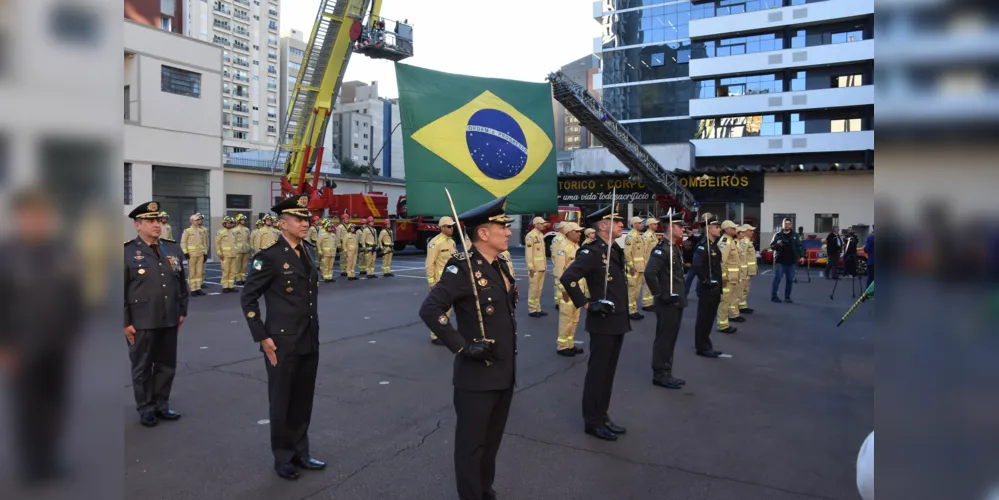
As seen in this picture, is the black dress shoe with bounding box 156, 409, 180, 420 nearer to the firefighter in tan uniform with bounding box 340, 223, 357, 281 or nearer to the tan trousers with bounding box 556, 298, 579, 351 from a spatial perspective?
the tan trousers with bounding box 556, 298, 579, 351

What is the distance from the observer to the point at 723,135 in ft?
143

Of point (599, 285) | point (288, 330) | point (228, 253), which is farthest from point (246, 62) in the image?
point (288, 330)

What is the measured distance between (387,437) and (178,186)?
2199cm

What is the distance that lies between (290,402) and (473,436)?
5.21 feet

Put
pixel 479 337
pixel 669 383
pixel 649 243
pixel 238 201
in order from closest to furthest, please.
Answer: pixel 479 337, pixel 669 383, pixel 649 243, pixel 238 201

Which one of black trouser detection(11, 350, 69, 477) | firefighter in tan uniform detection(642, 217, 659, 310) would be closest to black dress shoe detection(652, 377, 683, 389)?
firefighter in tan uniform detection(642, 217, 659, 310)

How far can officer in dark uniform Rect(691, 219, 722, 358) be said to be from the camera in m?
8.37

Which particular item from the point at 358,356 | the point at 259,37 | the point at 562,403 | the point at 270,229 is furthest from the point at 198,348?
the point at 259,37

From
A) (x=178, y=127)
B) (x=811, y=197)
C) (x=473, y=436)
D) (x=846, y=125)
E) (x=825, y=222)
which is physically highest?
(x=846, y=125)

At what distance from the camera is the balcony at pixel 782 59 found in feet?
127

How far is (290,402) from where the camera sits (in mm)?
4535

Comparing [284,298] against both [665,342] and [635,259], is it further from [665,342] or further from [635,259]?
[635,259]

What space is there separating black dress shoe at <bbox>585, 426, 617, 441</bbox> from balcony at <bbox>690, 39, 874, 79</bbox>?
3903cm

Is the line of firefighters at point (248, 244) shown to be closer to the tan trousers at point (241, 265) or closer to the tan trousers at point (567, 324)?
the tan trousers at point (241, 265)
